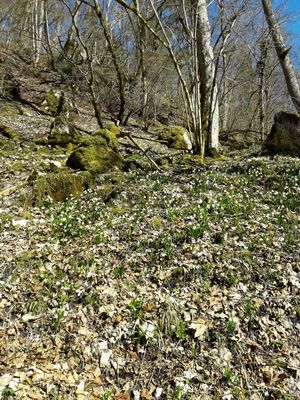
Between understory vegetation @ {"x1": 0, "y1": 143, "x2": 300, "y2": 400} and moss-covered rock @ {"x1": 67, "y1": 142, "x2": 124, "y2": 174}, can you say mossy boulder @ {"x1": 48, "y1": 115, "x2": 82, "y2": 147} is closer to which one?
moss-covered rock @ {"x1": 67, "y1": 142, "x2": 124, "y2": 174}

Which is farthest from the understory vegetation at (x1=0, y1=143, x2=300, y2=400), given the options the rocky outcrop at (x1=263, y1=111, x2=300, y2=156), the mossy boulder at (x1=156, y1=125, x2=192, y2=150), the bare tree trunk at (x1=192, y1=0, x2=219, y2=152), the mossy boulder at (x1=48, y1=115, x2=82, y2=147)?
the mossy boulder at (x1=156, y1=125, x2=192, y2=150)

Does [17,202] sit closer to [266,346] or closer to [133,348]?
[133,348]

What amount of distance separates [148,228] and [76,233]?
1270mm

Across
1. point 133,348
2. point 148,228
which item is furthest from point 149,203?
point 133,348

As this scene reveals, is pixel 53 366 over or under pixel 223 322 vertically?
under

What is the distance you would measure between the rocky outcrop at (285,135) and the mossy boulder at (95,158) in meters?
4.75

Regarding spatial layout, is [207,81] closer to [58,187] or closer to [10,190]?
[58,187]

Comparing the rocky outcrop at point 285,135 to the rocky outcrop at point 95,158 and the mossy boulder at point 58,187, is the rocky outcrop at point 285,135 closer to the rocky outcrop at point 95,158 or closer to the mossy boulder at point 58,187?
the rocky outcrop at point 95,158

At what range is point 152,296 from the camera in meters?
4.38

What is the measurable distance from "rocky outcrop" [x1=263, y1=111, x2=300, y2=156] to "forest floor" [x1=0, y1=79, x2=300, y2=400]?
121 inches

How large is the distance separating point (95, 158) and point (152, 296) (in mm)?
5094

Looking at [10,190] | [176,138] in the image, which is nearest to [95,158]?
[10,190]

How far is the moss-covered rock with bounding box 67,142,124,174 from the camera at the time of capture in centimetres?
836

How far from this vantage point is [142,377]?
3.54 m
